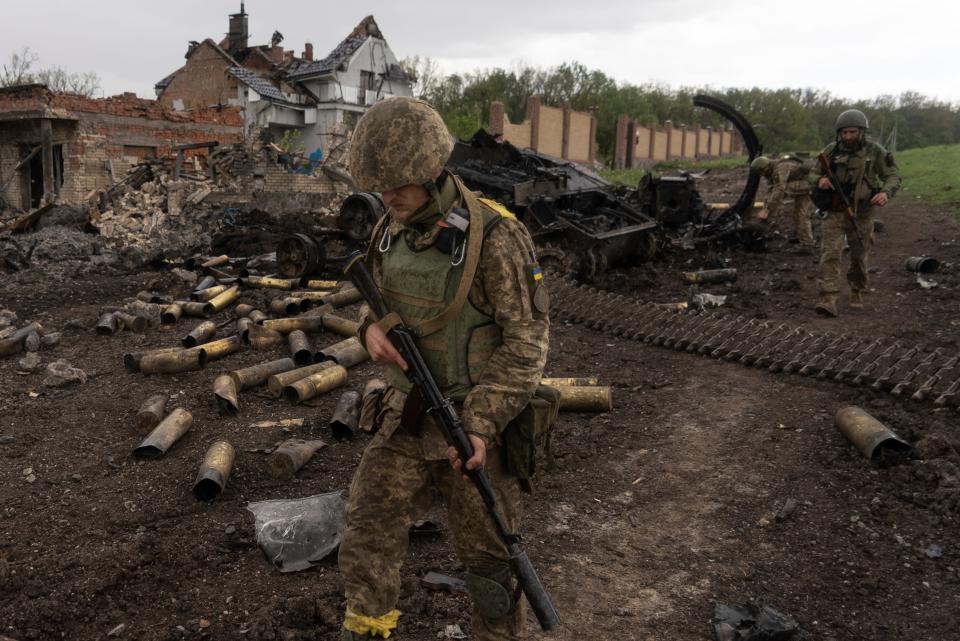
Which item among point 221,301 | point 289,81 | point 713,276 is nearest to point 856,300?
point 713,276

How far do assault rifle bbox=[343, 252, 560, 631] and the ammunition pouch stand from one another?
0.09m

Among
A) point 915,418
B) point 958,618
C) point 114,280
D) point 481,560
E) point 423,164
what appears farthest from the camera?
point 114,280

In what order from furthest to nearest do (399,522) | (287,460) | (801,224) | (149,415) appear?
(801,224)
(149,415)
(287,460)
(399,522)

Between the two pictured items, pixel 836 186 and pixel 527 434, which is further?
pixel 836 186

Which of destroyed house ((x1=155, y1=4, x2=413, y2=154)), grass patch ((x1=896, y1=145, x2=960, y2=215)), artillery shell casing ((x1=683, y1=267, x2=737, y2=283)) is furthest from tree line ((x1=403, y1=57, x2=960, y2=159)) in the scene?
artillery shell casing ((x1=683, y1=267, x2=737, y2=283))

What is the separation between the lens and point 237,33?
41344 mm

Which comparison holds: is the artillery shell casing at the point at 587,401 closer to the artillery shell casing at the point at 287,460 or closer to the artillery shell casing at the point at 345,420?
the artillery shell casing at the point at 345,420

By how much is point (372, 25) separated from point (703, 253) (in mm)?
35198

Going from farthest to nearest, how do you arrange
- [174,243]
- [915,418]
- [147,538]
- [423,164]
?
[174,243], [915,418], [147,538], [423,164]

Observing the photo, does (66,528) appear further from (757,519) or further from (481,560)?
(757,519)

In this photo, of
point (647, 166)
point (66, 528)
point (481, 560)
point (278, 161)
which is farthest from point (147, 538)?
point (647, 166)

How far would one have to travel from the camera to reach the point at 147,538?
12.8 feet

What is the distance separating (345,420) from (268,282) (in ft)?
16.4

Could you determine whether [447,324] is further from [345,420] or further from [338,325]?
[338,325]
